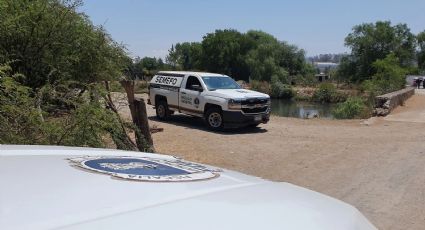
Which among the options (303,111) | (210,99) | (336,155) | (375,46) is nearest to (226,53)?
(375,46)

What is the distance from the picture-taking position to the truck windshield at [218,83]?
17.0m

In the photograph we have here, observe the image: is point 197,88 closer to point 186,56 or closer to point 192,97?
point 192,97

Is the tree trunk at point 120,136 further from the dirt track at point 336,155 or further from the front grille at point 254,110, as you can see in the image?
the front grille at point 254,110

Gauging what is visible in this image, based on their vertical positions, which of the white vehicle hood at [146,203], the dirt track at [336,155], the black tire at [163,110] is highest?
the white vehicle hood at [146,203]

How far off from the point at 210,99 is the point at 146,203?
48.2ft

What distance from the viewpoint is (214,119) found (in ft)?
53.6

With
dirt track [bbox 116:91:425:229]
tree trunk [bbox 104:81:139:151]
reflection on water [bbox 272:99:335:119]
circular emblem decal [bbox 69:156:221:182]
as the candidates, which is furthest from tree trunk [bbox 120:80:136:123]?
reflection on water [bbox 272:99:335:119]

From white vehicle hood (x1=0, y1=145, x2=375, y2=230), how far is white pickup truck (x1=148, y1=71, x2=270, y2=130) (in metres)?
13.5

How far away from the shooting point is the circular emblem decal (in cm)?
208

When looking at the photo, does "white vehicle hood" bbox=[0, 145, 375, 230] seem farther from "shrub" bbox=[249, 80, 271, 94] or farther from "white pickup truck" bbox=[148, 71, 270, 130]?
"shrub" bbox=[249, 80, 271, 94]

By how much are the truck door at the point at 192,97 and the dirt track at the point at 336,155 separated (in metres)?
0.59

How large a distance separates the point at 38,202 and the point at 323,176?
8.75 meters

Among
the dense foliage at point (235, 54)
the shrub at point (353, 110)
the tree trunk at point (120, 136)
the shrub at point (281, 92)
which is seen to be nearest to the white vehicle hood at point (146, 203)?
the tree trunk at point (120, 136)

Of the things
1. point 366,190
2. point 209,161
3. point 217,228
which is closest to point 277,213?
point 217,228
